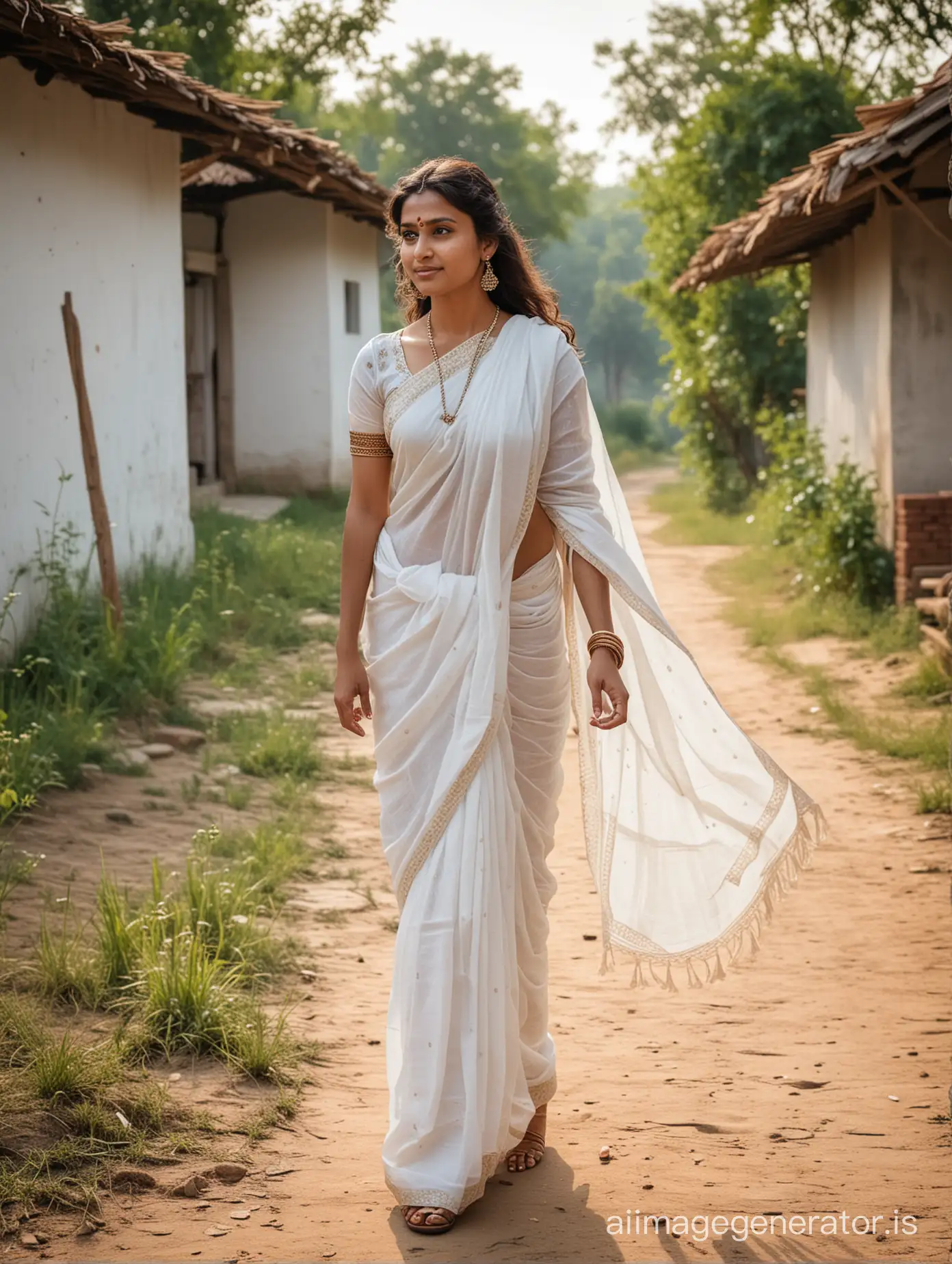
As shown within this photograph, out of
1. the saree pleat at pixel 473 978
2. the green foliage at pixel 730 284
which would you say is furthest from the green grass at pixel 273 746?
the green foliage at pixel 730 284

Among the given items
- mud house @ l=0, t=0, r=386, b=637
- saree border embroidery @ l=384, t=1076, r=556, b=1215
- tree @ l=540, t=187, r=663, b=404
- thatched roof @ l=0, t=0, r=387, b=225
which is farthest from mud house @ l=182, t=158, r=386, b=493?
tree @ l=540, t=187, r=663, b=404

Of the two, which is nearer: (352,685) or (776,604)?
(352,685)

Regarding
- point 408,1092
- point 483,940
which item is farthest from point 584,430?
point 408,1092

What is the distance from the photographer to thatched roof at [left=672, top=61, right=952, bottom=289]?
25.1ft

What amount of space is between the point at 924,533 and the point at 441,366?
6.85 m

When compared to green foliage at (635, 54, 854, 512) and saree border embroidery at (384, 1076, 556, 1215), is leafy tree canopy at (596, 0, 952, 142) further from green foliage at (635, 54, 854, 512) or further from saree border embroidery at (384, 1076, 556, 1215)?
saree border embroidery at (384, 1076, 556, 1215)

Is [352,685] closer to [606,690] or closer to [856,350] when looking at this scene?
[606,690]

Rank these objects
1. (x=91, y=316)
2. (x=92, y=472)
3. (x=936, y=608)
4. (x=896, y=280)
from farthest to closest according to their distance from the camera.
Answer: (x=896, y=280) < (x=936, y=608) < (x=91, y=316) < (x=92, y=472)

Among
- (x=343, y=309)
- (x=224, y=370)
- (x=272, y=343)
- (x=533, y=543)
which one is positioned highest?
(x=343, y=309)

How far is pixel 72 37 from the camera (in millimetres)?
6543

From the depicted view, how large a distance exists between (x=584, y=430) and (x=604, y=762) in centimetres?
76

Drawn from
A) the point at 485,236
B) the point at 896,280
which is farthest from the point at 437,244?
the point at 896,280

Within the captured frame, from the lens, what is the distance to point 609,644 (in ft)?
9.93

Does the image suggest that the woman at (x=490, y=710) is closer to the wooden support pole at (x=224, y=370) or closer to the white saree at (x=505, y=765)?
the white saree at (x=505, y=765)
